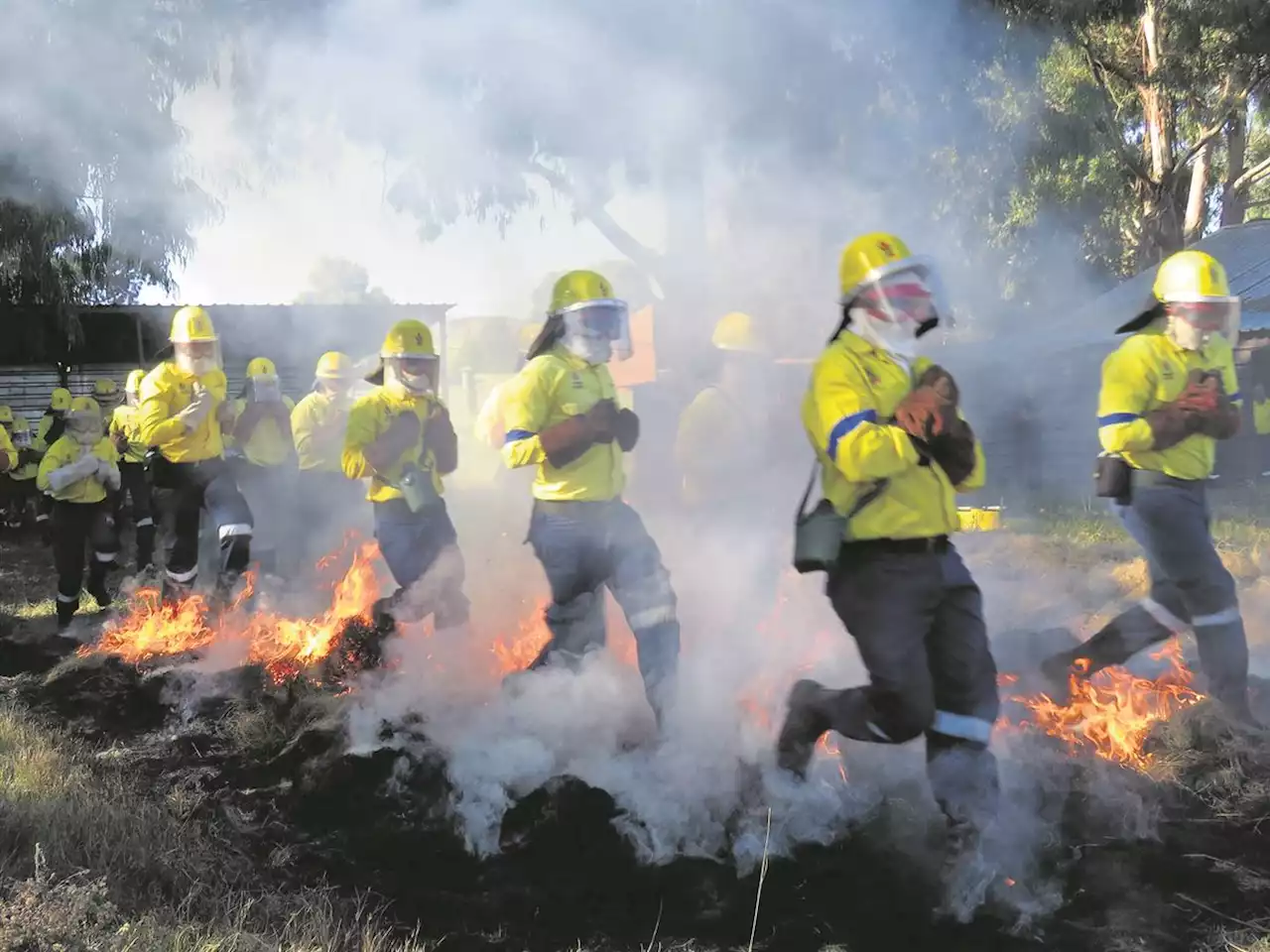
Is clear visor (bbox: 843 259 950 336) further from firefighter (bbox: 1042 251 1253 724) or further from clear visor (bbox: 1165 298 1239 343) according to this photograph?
clear visor (bbox: 1165 298 1239 343)

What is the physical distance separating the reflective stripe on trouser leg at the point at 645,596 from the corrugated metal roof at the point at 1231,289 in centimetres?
719

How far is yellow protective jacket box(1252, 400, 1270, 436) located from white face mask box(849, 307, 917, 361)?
8.16 meters

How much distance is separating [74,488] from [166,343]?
319 inches

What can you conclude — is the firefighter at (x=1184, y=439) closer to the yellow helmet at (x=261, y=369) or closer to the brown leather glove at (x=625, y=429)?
the brown leather glove at (x=625, y=429)

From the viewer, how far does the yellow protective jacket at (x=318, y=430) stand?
681 cm

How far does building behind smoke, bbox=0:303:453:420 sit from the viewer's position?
11.4 meters

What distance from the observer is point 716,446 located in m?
5.55

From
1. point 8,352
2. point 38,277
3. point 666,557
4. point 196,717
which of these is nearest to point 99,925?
point 196,717

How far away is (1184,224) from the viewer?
14.1 m

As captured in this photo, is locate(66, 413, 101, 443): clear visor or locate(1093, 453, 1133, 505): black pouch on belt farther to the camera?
locate(66, 413, 101, 443): clear visor

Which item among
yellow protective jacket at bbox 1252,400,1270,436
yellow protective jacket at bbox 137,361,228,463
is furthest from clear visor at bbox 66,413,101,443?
yellow protective jacket at bbox 1252,400,1270,436

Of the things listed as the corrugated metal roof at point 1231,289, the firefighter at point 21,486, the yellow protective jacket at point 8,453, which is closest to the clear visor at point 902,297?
the corrugated metal roof at point 1231,289

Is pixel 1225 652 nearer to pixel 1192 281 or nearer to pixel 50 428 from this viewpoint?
pixel 1192 281

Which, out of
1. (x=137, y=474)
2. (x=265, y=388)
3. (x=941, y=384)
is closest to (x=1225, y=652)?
(x=941, y=384)
